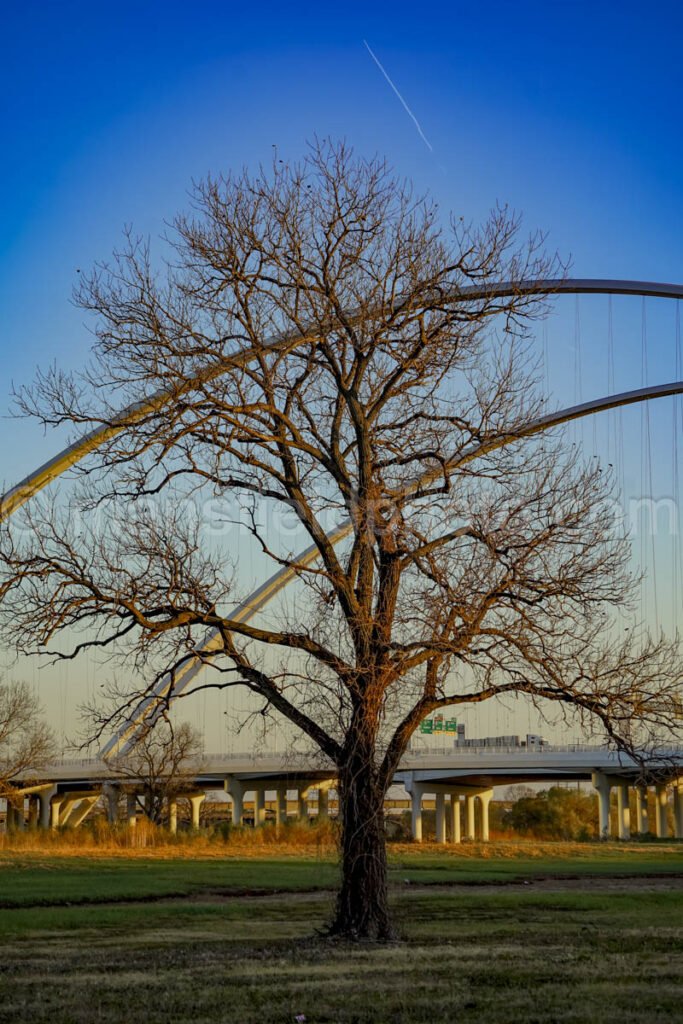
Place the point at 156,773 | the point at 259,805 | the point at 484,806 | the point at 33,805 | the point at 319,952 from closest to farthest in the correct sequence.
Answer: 1. the point at 319,952
2. the point at 156,773
3. the point at 484,806
4. the point at 259,805
5. the point at 33,805

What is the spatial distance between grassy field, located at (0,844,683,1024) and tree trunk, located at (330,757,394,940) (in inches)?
19.0

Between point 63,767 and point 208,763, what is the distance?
41.8ft

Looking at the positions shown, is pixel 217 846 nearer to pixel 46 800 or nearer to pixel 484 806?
pixel 484 806

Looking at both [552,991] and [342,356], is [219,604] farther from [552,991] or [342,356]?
[552,991]

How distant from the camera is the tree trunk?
14.4 m

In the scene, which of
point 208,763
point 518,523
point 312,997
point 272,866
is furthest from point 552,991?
point 208,763

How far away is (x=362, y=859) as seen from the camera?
14484 mm

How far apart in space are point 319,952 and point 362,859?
1.57 metres

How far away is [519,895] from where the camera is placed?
2364 centimetres

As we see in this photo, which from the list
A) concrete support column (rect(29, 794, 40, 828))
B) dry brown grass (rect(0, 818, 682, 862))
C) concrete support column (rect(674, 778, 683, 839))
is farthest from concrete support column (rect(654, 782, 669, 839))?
concrete support column (rect(29, 794, 40, 828))

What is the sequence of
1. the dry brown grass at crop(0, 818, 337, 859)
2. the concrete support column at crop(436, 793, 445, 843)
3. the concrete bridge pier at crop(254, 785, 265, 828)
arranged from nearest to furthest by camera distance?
the dry brown grass at crop(0, 818, 337, 859) → the concrete support column at crop(436, 793, 445, 843) → the concrete bridge pier at crop(254, 785, 265, 828)

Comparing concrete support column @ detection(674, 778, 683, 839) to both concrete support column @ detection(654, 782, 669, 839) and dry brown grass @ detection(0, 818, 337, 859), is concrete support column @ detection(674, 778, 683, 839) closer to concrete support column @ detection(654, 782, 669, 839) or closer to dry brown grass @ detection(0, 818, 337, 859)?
concrete support column @ detection(654, 782, 669, 839)

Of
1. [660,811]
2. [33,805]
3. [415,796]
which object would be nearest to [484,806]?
[415,796]

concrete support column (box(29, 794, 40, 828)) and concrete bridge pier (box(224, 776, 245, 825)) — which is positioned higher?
concrete bridge pier (box(224, 776, 245, 825))
